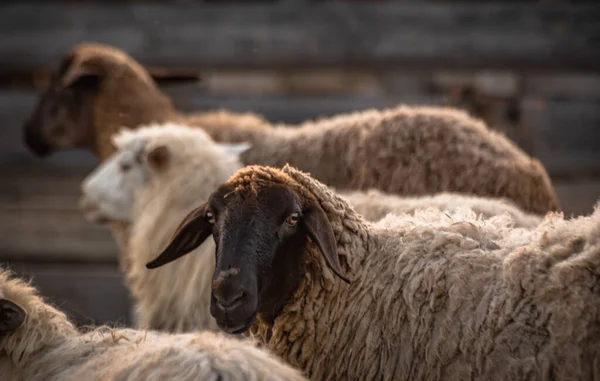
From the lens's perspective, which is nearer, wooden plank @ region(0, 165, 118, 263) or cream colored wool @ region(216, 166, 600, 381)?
cream colored wool @ region(216, 166, 600, 381)

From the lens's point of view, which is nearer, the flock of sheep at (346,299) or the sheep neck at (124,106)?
the flock of sheep at (346,299)

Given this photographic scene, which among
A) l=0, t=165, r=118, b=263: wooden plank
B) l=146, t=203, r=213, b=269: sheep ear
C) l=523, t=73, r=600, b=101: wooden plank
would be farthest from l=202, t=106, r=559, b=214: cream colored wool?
l=523, t=73, r=600, b=101: wooden plank

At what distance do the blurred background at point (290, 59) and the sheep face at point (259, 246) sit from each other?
4255 mm

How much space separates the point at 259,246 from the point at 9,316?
961 millimetres

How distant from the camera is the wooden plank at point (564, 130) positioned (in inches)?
315

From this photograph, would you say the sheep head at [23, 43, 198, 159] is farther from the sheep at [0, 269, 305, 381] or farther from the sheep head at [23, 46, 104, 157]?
the sheep at [0, 269, 305, 381]

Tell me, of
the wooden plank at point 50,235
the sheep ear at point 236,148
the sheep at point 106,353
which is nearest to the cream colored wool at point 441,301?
the sheep at point 106,353

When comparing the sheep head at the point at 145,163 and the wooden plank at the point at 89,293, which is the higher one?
the sheep head at the point at 145,163

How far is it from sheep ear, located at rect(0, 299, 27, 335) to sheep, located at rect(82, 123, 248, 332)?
1.50m

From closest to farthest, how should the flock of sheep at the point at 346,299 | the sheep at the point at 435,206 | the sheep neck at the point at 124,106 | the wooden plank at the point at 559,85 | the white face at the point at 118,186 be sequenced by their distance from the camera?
1. the flock of sheep at the point at 346,299
2. the sheep at the point at 435,206
3. the white face at the point at 118,186
4. the sheep neck at the point at 124,106
5. the wooden plank at the point at 559,85

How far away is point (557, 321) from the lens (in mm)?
3154

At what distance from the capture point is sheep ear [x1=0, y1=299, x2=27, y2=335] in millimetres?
3344

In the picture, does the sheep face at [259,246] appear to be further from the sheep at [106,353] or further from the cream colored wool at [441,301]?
the sheep at [106,353]

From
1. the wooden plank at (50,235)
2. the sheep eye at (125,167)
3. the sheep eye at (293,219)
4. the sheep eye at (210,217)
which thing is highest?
the sheep eye at (125,167)
